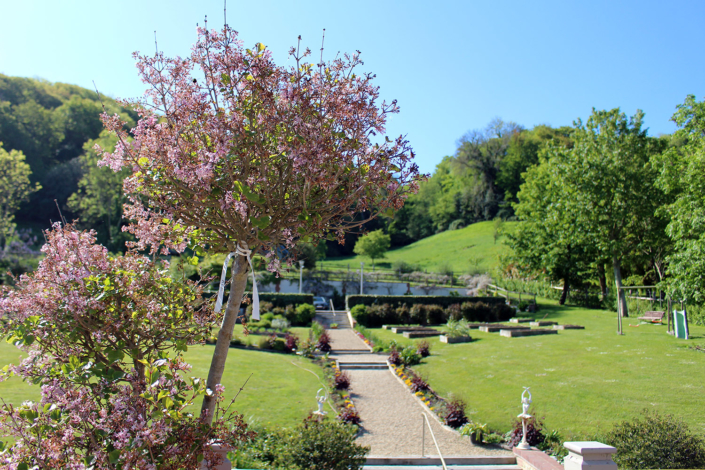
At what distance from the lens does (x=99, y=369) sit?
268cm

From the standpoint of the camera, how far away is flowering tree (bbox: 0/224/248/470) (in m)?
2.39

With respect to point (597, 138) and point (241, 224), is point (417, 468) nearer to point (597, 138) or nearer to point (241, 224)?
point (241, 224)

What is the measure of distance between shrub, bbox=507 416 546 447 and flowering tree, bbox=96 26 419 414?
7250 mm

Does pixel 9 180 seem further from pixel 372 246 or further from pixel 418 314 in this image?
pixel 418 314

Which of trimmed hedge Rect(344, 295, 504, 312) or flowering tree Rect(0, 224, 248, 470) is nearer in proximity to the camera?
flowering tree Rect(0, 224, 248, 470)

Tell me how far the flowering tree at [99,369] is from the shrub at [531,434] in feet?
24.2

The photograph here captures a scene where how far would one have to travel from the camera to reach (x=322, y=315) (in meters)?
31.8

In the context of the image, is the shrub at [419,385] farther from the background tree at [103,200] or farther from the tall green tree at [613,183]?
the background tree at [103,200]

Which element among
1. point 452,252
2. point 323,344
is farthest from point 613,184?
point 452,252

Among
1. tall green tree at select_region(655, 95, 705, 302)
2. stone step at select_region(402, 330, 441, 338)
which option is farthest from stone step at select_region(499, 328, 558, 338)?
tall green tree at select_region(655, 95, 705, 302)

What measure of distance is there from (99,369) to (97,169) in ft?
181

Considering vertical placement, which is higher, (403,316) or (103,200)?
(103,200)

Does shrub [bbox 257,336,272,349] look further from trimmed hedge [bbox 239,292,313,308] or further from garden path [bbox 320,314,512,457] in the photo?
trimmed hedge [bbox 239,292,313,308]

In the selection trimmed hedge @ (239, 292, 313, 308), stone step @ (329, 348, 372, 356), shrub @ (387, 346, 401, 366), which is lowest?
stone step @ (329, 348, 372, 356)
